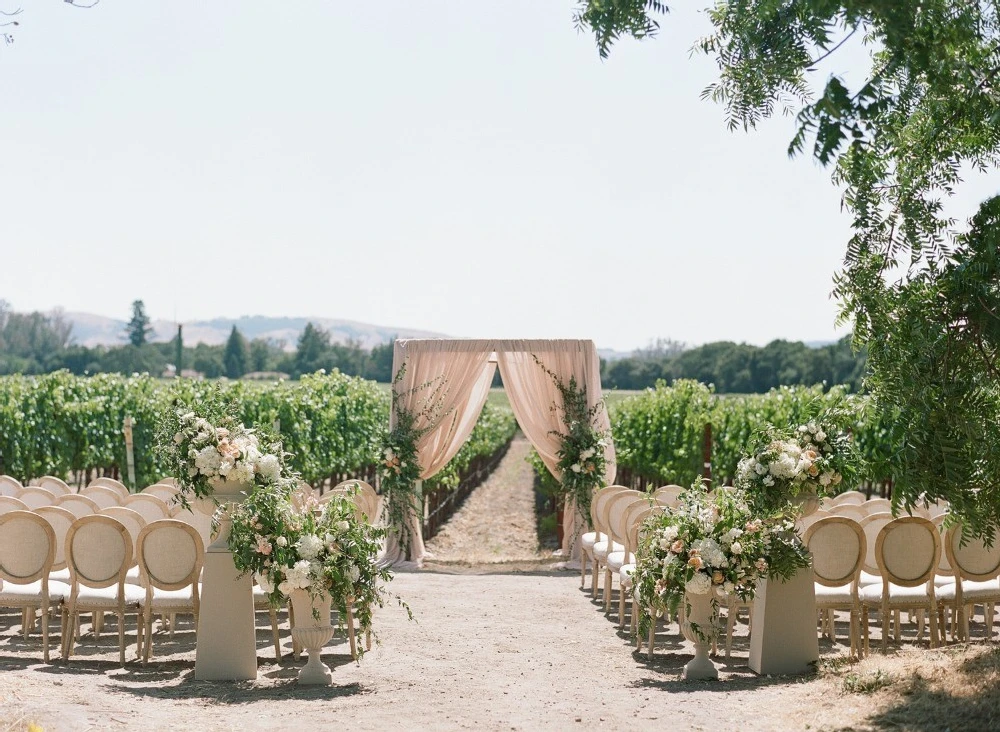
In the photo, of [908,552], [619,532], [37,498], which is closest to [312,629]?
[619,532]

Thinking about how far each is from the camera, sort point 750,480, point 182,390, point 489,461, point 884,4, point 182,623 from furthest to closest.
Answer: point 489,461 < point 182,390 < point 182,623 < point 750,480 < point 884,4

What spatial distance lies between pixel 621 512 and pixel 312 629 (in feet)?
11.4

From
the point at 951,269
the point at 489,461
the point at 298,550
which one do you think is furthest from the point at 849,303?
the point at 489,461

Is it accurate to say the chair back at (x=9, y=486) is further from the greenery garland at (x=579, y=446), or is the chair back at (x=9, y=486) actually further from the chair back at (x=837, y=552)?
the chair back at (x=837, y=552)

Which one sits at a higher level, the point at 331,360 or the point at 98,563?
the point at 331,360

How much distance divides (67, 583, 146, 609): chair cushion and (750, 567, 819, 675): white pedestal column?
3.88 metres

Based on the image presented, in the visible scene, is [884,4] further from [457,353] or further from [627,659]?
[457,353]

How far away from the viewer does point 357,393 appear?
66.5 feet

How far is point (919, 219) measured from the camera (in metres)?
5.57

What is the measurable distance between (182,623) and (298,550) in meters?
2.73

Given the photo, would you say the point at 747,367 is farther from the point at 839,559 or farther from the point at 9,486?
the point at 839,559

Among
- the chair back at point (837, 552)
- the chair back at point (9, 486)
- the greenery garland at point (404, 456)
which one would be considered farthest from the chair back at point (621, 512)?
the chair back at point (9, 486)

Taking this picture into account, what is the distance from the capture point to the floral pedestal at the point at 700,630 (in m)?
6.51

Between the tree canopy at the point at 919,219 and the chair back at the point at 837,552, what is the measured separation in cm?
140
